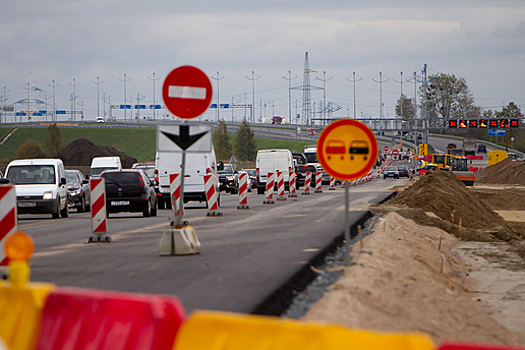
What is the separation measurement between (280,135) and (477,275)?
14015 cm

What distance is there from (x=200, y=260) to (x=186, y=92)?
8.24 ft

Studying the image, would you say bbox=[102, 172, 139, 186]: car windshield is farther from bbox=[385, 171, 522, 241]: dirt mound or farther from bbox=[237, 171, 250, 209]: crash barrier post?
bbox=[385, 171, 522, 241]: dirt mound

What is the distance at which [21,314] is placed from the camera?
431cm

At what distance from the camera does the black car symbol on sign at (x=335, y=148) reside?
9.38 meters

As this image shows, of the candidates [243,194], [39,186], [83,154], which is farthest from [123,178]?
[83,154]

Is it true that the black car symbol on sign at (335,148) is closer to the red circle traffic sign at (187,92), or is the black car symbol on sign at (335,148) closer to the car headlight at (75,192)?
the red circle traffic sign at (187,92)

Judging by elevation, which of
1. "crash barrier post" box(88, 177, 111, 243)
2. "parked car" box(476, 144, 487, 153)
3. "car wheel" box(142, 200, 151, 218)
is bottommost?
"car wheel" box(142, 200, 151, 218)

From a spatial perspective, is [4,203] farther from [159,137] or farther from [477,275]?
[477,275]

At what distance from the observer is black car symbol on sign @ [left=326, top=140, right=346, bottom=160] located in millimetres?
9375

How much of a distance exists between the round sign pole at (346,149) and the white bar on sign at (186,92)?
1871 mm

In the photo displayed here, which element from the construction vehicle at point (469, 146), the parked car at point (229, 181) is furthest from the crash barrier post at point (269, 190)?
the construction vehicle at point (469, 146)

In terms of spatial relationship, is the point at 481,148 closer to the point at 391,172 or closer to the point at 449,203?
the point at 391,172

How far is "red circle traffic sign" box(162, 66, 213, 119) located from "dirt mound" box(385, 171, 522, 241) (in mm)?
15919

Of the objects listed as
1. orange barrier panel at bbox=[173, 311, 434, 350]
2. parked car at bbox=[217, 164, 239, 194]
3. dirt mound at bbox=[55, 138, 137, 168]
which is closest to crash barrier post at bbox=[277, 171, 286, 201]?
parked car at bbox=[217, 164, 239, 194]
